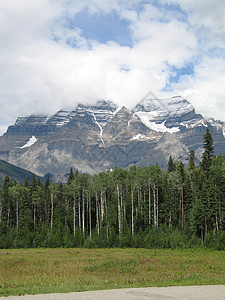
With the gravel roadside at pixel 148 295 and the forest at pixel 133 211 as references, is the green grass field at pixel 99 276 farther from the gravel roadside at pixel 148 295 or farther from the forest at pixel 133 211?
the forest at pixel 133 211

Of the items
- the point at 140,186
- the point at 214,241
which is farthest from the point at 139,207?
the point at 214,241

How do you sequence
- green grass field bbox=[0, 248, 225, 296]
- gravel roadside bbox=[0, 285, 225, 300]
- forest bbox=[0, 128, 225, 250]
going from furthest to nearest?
forest bbox=[0, 128, 225, 250], green grass field bbox=[0, 248, 225, 296], gravel roadside bbox=[0, 285, 225, 300]

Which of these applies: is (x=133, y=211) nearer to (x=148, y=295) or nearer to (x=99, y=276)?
(x=99, y=276)

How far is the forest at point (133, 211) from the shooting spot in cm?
5869

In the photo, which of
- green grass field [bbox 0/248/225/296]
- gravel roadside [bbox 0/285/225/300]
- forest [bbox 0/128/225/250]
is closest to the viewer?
gravel roadside [bbox 0/285/225/300]

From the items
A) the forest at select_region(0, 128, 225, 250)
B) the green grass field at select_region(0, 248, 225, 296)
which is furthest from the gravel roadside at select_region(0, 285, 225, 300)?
the forest at select_region(0, 128, 225, 250)

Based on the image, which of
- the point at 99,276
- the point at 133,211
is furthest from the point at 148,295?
the point at 133,211

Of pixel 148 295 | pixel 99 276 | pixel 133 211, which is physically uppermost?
pixel 133 211

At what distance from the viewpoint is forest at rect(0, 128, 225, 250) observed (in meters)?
58.7

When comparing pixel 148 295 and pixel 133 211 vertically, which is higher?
pixel 133 211

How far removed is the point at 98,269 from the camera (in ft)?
98.0

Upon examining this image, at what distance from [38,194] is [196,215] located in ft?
148

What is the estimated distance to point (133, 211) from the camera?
73562mm

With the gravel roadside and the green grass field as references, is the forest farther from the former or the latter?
the gravel roadside
